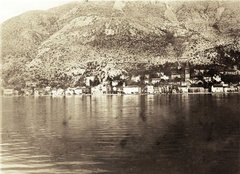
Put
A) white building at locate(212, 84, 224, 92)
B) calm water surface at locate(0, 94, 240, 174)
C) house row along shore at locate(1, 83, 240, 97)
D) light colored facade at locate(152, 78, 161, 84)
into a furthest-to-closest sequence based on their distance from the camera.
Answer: light colored facade at locate(152, 78, 161, 84) < white building at locate(212, 84, 224, 92) < house row along shore at locate(1, 83, 240, 97) < calm water surface at locate(0, 94, 240, 174)

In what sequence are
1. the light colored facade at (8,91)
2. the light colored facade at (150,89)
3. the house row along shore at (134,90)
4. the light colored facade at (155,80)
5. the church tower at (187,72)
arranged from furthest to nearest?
the light colored facade at (150,89)
the light colored facade at (155,80)
the church tower at (187,72)
the house row along shore at (134,90)
the light colored facade at (8,91)

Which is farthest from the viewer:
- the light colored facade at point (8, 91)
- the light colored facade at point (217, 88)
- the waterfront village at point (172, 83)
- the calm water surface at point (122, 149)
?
the waterfront village at point (172, 83)

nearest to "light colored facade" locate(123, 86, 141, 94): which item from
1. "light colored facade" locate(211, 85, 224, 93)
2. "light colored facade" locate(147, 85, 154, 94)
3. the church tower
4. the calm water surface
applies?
"light colored facade" locate(147, 85, 154, 94)

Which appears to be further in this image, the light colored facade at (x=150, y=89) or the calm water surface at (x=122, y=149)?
the light colored facade at (x=150, y=89)

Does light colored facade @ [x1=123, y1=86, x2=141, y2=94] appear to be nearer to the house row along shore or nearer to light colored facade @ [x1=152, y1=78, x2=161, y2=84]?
the house row along shore

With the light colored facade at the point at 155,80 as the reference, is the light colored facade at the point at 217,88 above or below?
below

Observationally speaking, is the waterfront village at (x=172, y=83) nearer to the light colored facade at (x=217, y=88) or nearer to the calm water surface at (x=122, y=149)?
the light colored facade at (x=217, y=88)

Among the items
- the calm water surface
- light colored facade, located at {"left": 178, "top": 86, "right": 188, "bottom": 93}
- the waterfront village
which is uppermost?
the waterfront village

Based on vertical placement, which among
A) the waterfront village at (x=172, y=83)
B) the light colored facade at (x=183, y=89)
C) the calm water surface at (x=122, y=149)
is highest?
the waterfront village at (x=172, y=83)

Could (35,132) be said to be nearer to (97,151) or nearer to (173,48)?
(97,151)

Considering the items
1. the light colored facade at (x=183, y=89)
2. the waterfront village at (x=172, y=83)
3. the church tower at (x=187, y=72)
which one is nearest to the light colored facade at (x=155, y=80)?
the waterfront village at (x=172, y=83)
